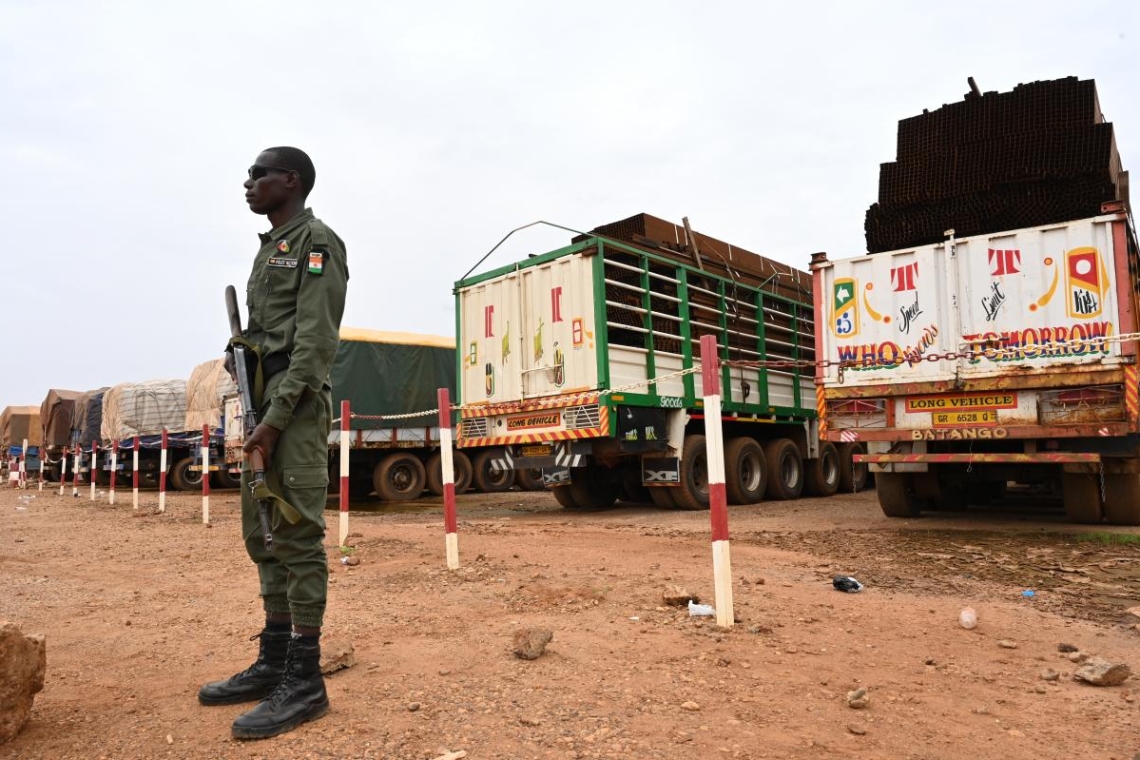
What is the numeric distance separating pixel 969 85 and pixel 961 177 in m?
1.27

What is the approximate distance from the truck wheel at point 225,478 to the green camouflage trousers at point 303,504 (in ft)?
50.0

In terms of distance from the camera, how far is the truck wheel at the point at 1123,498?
6.90 metres

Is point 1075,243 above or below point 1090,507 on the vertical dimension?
above

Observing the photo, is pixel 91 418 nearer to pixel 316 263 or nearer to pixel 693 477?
pixel 693 477

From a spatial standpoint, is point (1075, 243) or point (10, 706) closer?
point (10, 706)

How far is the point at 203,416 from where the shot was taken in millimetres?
17328

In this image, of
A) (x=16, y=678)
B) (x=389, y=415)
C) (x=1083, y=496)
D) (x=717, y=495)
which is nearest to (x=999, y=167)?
(x=1083, y=496)

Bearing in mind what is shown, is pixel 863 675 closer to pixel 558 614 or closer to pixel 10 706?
pixel 558 614

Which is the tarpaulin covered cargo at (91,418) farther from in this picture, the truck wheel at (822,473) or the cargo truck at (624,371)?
the truck wheel at (822,473)

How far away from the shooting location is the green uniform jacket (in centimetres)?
251

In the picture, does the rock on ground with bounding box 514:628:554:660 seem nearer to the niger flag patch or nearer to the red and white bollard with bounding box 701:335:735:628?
the red and white bollard with bounding box 701:335:735:628

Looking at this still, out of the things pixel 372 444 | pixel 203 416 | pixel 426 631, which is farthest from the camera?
pixel 203 416

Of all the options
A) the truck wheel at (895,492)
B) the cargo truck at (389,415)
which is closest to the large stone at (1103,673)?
the truck wheel at (895,492)

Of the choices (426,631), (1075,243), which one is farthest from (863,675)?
(1075,243)
